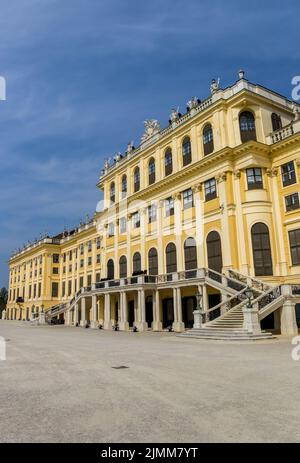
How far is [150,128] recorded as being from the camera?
41.8 meters

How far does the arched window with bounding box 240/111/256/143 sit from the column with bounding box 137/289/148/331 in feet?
54.4

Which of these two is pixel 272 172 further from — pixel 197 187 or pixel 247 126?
pixel 197 187

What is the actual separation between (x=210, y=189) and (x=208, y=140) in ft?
15.7

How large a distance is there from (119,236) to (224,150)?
1867 cm

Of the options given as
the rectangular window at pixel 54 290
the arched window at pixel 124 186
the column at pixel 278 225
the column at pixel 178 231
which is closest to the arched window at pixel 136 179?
the arched window at pixel 124 186

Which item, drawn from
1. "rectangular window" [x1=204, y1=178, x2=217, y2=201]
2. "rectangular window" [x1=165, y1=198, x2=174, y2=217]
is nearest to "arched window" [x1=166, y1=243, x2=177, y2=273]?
"rectangular window" [x1=165, y1=198, x2=174, y2=217]

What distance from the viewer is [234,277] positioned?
92.7ft

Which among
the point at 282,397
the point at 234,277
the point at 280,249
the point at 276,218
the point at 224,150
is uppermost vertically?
the point at 224,150

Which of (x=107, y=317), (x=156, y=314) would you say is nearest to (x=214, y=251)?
(x=156, y=314)

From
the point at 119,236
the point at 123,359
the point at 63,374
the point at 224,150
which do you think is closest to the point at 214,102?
the point at 224,150

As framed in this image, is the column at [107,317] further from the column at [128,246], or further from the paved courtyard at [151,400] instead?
the paved courtyard at [151,400]

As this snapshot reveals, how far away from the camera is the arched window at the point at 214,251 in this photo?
3043 cm
